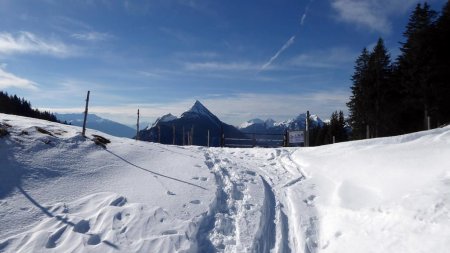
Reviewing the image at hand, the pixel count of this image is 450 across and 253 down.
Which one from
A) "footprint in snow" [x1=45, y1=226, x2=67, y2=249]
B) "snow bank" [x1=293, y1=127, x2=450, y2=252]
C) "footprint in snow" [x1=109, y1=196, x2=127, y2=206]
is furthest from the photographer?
"footprint in snow" [x1=109, y1=196, x2=127, y2=206]

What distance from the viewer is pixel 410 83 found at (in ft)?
107

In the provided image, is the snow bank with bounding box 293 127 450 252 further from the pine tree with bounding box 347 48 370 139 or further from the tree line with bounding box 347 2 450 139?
the pine tree with bounding box 347 48 370 139

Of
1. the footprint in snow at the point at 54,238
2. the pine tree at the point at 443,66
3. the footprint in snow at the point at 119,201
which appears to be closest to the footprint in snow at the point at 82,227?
the footprint in snow at the point at 54,238

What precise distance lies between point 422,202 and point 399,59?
Result: 35.2 meters

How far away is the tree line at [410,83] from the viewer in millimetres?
30719

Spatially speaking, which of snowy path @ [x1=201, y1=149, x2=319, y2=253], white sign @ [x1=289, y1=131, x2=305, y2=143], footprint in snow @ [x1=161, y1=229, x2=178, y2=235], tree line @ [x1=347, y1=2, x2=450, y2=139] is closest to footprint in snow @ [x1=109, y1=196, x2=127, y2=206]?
footprint in snow @ [x1=161, y1=229, x2=178, y2=235]

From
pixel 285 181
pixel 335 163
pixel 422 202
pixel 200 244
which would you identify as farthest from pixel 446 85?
pixel 200 244

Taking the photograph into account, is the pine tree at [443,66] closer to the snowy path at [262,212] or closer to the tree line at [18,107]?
the snowy path at [262,212]

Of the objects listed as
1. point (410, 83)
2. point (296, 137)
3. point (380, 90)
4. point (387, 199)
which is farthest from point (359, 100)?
point (387, 199)

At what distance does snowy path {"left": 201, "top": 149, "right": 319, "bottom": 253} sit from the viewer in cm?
736

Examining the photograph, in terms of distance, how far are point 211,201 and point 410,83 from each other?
30117mm

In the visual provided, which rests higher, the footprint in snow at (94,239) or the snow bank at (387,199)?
the snow bank at (387,199)

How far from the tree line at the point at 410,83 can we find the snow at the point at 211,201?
19520 mm

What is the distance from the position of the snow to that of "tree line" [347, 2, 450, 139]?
Answer: 1952 centimetres
